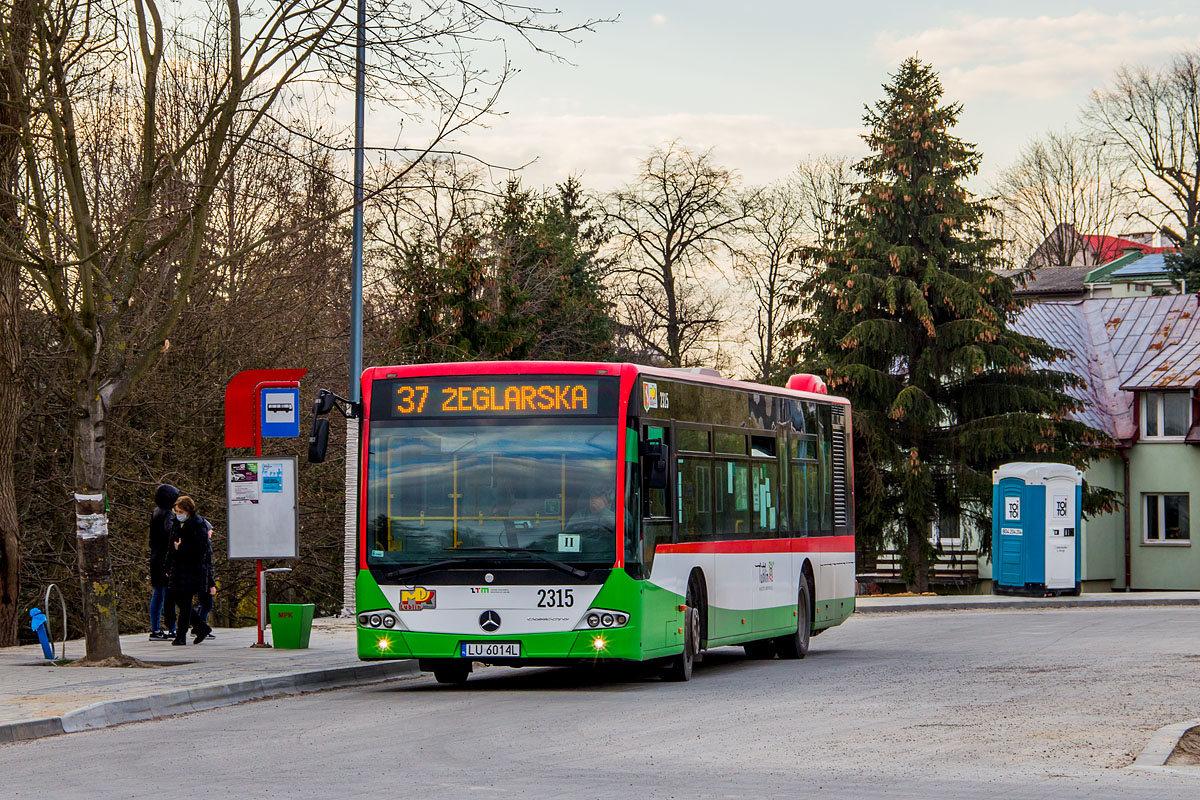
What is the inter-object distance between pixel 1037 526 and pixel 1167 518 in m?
19.9

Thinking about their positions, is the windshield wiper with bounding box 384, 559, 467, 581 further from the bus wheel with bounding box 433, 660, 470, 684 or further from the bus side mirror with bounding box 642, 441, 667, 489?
the bus side mirror with bounding box 642, 441, 667, 489

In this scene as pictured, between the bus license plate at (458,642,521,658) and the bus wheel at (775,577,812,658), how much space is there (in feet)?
18.7

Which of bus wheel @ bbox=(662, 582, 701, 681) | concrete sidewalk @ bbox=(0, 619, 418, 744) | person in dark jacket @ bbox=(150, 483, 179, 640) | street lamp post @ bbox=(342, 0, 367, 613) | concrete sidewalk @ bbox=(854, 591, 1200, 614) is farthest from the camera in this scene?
concrete sidewalk @ bbox=(854, 591, 1200, 614)

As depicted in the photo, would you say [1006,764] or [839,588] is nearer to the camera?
[1006,764]

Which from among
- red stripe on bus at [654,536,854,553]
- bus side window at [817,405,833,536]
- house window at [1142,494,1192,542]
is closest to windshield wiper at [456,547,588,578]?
red stripe on bus at [654,536,854,553]

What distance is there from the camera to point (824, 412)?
22.3 m

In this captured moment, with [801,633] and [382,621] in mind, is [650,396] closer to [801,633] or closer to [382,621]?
[382,621]

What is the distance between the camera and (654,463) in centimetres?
1614

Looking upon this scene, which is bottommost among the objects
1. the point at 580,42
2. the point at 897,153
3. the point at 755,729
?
the point at 755,729

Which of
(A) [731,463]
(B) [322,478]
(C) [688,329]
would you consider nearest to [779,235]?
(C) [688,329]

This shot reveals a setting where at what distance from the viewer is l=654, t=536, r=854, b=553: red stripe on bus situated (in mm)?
17188

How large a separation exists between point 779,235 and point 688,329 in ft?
14.9

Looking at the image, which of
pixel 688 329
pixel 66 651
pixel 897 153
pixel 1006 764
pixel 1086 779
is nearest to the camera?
pixel 1086 779

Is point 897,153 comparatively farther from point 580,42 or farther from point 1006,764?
point 1006,764
